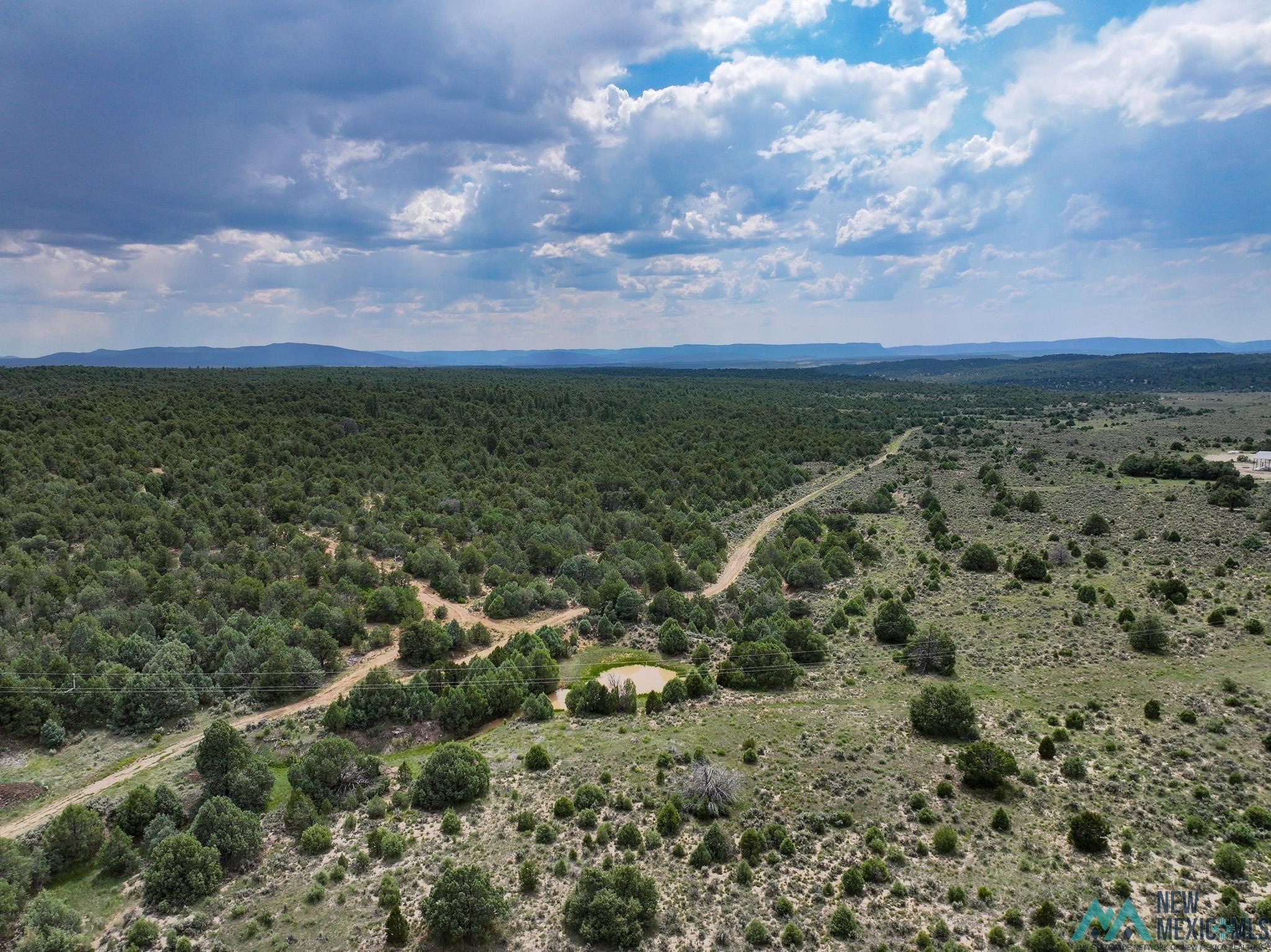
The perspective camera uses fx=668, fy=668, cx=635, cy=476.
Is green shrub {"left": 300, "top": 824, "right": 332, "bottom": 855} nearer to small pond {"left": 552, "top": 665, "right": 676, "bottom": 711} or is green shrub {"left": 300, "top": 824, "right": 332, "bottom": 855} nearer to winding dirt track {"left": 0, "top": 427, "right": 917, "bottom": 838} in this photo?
winding dirt track {"left": 0, "top": 427, "right": 917, "bottom": 838}

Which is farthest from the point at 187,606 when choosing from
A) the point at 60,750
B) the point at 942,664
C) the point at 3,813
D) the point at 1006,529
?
the point at 1006,529

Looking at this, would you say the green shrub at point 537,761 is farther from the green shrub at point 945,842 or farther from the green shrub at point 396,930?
the green shrub at point 945,842

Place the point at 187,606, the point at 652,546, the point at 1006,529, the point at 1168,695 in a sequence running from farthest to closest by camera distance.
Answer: the point at 1006,529, the point at 652,546, the point at 187,606, the point at 1168,695

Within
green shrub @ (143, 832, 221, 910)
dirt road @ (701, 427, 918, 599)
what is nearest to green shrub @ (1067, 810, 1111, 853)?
green shrub @ (143, 832, 221, 910)

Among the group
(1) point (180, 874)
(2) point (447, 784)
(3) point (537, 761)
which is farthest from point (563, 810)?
(1) point (180, 874)

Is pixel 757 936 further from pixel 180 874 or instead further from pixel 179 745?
pixel 179 745

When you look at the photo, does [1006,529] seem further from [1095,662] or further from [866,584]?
[1095,662]
